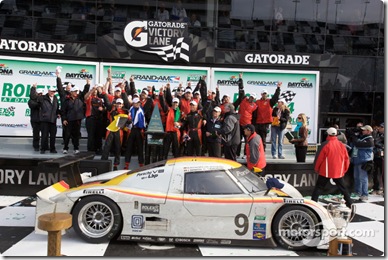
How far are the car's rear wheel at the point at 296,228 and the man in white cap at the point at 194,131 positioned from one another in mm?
3670

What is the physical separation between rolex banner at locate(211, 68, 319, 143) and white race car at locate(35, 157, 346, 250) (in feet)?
25.6

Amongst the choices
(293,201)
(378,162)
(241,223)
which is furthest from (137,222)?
Result: (378,162)

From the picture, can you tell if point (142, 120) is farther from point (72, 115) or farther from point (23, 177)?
point (23, 177)

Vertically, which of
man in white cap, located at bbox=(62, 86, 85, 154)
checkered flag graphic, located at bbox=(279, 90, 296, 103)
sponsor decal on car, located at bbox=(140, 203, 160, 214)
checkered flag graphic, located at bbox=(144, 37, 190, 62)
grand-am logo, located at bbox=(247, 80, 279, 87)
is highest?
checkered flag graphic, located at bbox=(144, 37, 190, 62)

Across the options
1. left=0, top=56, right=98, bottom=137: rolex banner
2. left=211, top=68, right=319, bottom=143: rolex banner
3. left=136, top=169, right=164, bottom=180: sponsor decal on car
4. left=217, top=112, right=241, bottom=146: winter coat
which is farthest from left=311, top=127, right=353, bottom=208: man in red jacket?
left=0, top=56, right=98, bottom=137: rolex banner

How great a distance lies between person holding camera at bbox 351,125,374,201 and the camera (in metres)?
8.88

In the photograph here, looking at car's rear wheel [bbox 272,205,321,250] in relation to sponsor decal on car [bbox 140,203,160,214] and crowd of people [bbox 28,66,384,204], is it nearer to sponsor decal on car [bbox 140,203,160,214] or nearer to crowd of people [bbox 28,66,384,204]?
sponsor decal on car [bbox 140,203,160,214]

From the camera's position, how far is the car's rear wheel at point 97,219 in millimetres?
5449

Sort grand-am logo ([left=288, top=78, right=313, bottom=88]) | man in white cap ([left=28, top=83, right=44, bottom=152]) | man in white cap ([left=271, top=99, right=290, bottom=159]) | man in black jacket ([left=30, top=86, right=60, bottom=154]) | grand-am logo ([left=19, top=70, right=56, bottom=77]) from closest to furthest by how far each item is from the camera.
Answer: man in black jacket ([left=30, top=86, right=60, bottom=154])
man in white cap ([left=28, top=83, right=44, bottom=152])
man in white cap ([left=271, top=99, right=290, bottom=159])
grand-am logo ([left=19, top=70, right=56, bottom=77])
grand-am logo ([left=288, top=78, right=313, bottom=88])

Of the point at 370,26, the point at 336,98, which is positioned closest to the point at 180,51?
the point at 336,98

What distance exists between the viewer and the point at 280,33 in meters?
15.4

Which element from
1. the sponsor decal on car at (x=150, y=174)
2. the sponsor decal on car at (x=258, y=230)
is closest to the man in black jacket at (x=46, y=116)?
the sponsor decal on car at (x=150, y=174)

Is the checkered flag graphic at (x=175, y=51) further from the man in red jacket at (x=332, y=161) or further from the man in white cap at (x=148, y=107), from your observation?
the man in red jacket at (x=332, y=161)

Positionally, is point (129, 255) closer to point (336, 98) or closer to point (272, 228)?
point (272, 228)
